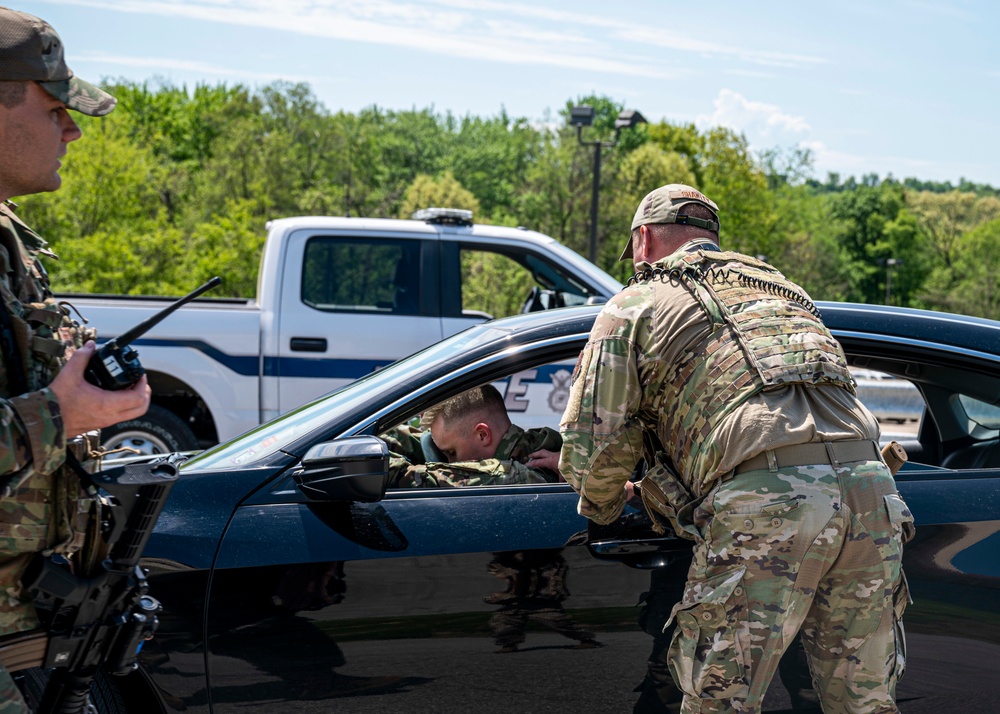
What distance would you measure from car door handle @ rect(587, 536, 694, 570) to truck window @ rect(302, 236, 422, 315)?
460 cm

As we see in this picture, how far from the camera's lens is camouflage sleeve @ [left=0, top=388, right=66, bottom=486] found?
183 cm

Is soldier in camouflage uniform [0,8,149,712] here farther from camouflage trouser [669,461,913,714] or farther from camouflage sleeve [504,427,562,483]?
camouflage sleeve [504,427,562,483]

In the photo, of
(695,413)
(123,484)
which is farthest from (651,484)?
(123,484)

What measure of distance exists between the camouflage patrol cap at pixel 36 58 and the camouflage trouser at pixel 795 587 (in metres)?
1.69

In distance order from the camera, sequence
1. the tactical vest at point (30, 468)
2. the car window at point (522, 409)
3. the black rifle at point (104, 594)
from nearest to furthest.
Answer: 1. the tactical vest at point (30, 468)
2. the black rifle at point (104, 594)
3. the car window at point (522, 409)

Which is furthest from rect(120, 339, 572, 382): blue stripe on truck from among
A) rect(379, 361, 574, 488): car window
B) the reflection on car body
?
the reflection on car body

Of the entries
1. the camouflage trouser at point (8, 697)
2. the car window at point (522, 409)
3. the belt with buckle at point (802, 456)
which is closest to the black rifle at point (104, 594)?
the camouflage trouser at point (8, 697)

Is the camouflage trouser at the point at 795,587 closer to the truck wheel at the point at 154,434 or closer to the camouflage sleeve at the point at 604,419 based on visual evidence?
the camouflage sleeve at the point at 604,419

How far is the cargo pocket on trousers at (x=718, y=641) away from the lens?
2.22 m

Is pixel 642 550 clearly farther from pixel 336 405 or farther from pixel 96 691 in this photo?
pixel 96 691

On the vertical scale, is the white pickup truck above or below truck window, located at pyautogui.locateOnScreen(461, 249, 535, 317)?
above

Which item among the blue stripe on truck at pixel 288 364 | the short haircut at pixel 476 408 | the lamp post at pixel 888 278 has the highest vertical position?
the short haircut at pixel 476 408

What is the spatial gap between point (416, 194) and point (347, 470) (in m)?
44.5

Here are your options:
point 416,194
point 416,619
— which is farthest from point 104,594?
point 416,194
